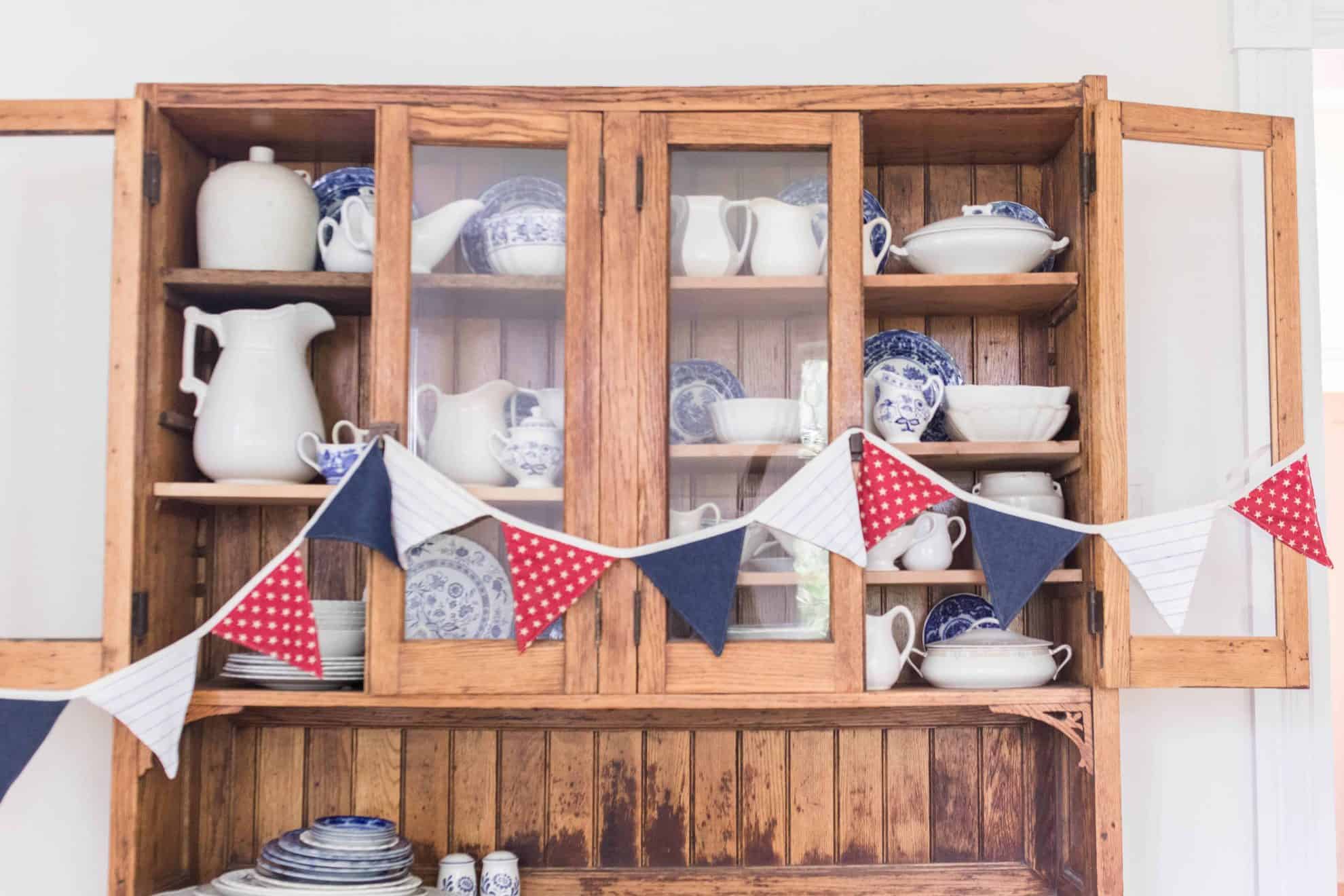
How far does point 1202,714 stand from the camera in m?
2.09

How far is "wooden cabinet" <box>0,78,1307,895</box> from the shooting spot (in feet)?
5.75

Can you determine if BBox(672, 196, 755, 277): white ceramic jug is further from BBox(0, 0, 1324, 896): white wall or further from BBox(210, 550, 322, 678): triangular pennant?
BBox(210, 550, 322, 678): triangular pennant

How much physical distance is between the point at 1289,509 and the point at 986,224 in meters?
0.58

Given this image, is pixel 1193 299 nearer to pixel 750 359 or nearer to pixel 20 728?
pixel 750 359

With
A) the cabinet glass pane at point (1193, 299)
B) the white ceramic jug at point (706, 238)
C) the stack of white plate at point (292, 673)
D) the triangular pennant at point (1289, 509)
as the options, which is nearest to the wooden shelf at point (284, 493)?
the stack of white plate at point (292, 673)

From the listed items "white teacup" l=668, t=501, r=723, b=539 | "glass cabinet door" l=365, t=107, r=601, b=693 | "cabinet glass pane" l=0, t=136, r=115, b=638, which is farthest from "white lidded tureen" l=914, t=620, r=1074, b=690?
"cabinet glass pane" l=0, t=136, r=115, b=638

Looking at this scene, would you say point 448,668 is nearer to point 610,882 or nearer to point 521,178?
point 610,882

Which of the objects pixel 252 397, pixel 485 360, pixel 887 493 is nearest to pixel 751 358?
pixel 887 493

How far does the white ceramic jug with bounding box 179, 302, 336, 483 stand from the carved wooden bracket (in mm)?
1067

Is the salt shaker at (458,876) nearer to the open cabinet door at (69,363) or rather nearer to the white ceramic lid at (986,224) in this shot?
the open cabinet door at (69,363)

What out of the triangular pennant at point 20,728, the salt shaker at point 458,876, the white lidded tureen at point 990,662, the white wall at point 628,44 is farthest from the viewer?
the white wall at point 628,44

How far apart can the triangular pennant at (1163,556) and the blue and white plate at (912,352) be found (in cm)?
33

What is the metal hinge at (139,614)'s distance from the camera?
1.76 metres

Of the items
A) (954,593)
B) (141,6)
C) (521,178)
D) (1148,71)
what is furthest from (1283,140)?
(141,6)
